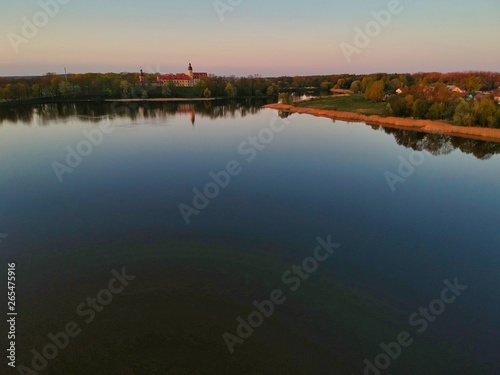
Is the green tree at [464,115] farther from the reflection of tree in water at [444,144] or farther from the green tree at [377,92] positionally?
the green tree at [377,92]

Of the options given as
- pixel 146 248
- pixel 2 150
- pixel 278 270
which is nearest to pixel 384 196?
pixel 278 270

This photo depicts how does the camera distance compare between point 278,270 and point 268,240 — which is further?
point 268,240

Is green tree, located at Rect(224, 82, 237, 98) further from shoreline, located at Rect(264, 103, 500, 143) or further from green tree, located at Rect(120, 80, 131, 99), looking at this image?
shoreline, located at Rect(264, 103, 500, 143)

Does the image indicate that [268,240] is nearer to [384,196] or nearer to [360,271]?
[360,271]

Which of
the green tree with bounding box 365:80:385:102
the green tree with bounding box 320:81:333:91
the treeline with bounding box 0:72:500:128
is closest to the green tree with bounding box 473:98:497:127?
the treeline with bounding box 0:72:500:128

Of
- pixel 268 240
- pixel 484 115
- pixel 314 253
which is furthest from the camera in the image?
pixel 484 115

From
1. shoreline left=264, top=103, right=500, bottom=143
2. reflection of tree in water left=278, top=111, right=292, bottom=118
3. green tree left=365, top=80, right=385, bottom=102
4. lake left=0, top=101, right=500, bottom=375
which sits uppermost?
green tree left=365, top=80, right=385, bottom=102

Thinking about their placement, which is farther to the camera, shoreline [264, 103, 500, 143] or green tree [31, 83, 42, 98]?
green tree [31, 83, 42, 98]

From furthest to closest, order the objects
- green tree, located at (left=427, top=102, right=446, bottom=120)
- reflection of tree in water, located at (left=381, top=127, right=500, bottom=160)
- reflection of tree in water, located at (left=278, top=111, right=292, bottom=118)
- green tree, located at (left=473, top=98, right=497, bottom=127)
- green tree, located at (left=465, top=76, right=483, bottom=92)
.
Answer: green tree, located at (left=465, top=76, right=483, bottom=92) → reflection of tree in water, located at (left=278, top=111, right=292, bottom=118) → green tree, located at (left=427, top=102, right=446, bottom=120) → green tree, located at (left=473, top=98, right=497, bottom=127) → reflection of tree in water, located at (left=381, top=127, right=500, bottom=160)
